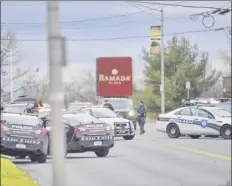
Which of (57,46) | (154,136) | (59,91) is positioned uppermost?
(57,46)

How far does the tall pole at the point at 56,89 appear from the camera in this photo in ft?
16.9

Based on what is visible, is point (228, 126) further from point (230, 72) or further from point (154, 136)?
point (230, 72)

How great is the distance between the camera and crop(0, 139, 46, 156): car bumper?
16297 millimetres

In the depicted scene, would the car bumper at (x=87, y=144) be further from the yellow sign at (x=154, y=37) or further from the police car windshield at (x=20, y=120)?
the yellow sign at (x=154, y=37)

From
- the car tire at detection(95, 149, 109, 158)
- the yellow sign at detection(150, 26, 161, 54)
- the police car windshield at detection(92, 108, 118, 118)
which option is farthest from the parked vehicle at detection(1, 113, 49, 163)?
the police car windshield at detection(92, 108, 118, 118)

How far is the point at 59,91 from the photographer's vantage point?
5188 mm

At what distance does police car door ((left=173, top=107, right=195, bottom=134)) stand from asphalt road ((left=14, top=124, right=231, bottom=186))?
5.24 feet

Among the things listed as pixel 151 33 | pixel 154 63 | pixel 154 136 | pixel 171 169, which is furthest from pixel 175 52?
pixel 171 169

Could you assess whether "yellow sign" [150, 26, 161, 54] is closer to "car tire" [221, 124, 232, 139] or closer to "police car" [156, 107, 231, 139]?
"police car" [156, 107, 231, 139]

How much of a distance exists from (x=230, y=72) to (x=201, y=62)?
18.1 meters

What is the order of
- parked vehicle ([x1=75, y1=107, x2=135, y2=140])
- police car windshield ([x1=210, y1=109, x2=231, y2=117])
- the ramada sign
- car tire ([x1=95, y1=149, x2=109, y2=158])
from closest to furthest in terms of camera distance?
1. the ramada sign
2. car tire ([x1=95, y1=149, x2=109, y2=158])
3. parked vehicle ([x1=75, y1=107, x2=135, y2=140])
4. police car windshield ([x1=210, y1=109, x2=231, y2=117])

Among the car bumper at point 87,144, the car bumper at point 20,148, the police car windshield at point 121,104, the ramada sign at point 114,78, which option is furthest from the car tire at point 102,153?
the police car windshield at point 121,104

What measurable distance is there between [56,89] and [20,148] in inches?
459

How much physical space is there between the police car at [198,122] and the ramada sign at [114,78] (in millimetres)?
11896
